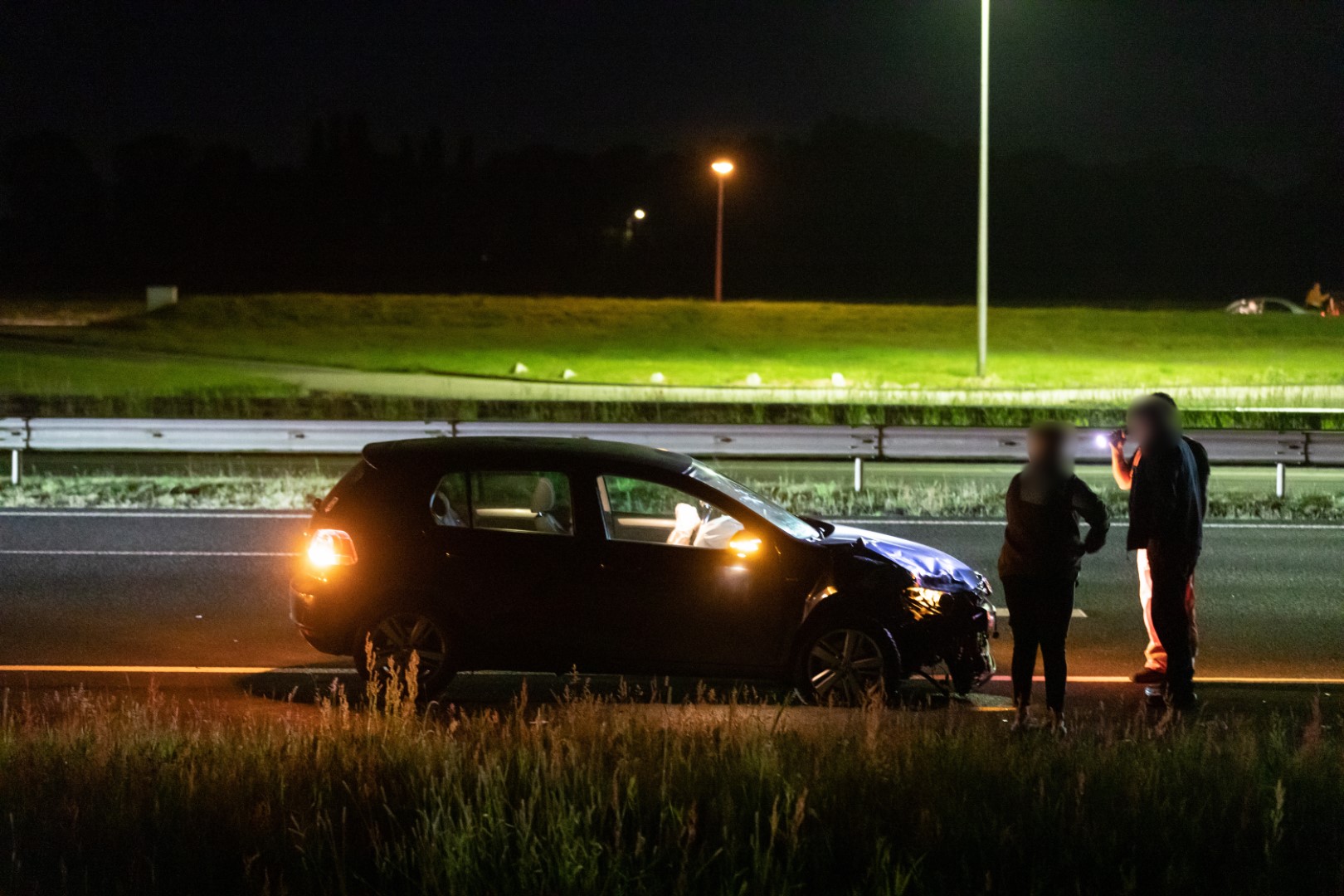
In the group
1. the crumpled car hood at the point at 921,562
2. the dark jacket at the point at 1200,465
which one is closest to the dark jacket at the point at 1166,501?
the dark jacket at the point at 1200,465

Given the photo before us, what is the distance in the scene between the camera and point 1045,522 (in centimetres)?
727

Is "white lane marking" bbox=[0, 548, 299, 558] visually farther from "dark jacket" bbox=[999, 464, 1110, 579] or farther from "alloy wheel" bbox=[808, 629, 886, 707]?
"dark jacket" bbox=[999, 464, 1110, 579]

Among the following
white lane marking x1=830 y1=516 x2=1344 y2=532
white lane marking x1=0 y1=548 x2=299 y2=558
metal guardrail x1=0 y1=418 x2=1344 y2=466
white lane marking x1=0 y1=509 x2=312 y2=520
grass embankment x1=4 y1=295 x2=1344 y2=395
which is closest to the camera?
white lane marking x1=0 y1=548 x2=299 y2=558

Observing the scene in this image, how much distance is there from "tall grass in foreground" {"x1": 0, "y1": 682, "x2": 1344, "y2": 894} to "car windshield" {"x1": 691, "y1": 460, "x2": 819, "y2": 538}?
1.92m

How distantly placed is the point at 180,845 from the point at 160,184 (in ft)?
466

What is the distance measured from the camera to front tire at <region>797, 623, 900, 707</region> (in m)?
7.99

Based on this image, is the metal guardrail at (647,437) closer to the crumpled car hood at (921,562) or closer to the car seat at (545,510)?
the crumpled car hood at (921,562)

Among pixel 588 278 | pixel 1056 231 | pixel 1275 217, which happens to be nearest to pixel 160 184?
pixel 588 278

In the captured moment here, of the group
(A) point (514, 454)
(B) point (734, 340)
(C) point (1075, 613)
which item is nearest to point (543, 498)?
(A) point (514, 454)

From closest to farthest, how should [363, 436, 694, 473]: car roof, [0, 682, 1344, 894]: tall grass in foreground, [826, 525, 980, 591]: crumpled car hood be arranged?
[0, 682, 1344, 894]: tall grass in foreground
[826, 525, 980, 591]: crumpled car hood
[363, 436, 694, 473]: car roof

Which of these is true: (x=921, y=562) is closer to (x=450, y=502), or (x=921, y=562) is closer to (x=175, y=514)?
(x=450, y=502)

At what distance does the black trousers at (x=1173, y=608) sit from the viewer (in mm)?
8008

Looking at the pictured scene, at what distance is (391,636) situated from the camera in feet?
27.0

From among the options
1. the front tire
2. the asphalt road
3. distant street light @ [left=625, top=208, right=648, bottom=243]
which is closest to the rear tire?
the asphalt road
